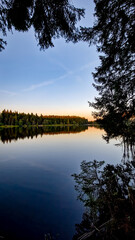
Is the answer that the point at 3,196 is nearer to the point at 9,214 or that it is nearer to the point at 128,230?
the point at 9,214

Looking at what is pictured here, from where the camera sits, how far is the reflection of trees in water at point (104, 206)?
2439 millimetres

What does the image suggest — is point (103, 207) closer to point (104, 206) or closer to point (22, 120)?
point (104, 206)

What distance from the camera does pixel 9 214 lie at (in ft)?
16.7

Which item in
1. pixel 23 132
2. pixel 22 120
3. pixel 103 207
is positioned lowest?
pixel 23 132

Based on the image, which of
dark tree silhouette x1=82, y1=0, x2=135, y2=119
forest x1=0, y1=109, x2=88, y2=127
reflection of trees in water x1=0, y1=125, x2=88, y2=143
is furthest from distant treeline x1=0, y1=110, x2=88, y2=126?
dark tree silhouette x1=82, y1=0, x2=135, y2=119

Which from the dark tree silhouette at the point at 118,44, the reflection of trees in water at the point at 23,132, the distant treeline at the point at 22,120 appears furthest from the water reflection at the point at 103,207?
the distant treeline at the point at 22,120

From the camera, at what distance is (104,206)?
13.8 feet

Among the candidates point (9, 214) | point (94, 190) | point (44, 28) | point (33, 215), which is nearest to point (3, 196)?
point (9, 214)

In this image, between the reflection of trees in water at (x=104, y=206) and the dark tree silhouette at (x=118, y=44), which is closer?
the reflection of trees in water at (x=104, y=206)

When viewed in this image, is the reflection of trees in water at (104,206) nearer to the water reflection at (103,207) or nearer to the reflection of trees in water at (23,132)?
the water reflection at (103,207)

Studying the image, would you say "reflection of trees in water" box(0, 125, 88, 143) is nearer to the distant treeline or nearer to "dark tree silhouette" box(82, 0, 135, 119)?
"dark tree silhouette" box(82, 0, 135, 119)

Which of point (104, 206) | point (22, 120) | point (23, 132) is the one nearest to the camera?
point (104, 206)

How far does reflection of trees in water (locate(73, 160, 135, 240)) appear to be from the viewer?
2439mm

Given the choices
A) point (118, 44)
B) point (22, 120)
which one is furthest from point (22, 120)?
point (118, 44)
